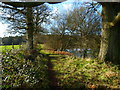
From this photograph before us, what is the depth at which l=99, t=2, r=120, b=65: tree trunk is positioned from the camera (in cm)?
326

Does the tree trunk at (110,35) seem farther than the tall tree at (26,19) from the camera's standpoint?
No

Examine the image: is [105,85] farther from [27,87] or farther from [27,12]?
[27,12]

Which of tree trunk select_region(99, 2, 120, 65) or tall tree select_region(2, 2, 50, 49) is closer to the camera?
tree trunk select_region(99, 2, 120, 65)

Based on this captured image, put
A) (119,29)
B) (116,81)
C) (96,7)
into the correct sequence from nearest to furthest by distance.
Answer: (116,81), (119,29), (96,7)

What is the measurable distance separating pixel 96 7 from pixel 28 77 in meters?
3.79

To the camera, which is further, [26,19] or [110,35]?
[26,19]

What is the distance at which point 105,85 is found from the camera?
2.10 m

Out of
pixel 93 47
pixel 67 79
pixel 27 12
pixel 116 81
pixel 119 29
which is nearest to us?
pixel 116 81

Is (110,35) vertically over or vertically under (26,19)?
under

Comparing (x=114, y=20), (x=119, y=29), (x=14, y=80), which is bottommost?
(x=14, y=80)

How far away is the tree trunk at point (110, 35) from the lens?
10.7 ft

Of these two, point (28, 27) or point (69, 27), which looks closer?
point (28, 27)

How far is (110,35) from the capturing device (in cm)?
333

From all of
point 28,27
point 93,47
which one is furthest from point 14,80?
point 93,47
